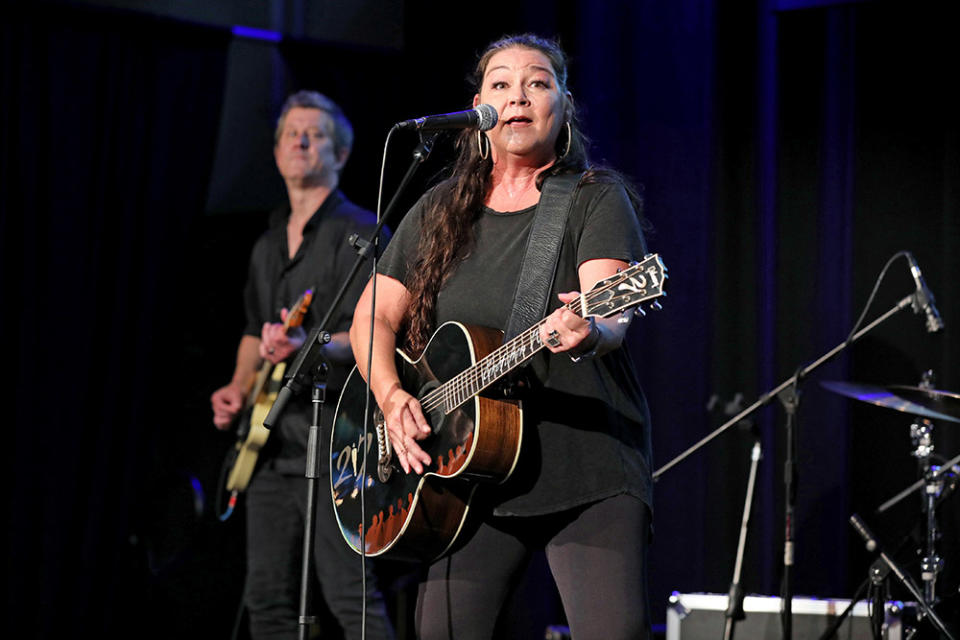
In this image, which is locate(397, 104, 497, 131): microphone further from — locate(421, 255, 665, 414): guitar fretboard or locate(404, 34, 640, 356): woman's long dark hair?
locate(421, 255, 665, 414): guitar fretboard

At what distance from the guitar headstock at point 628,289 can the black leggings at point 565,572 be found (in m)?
0.45

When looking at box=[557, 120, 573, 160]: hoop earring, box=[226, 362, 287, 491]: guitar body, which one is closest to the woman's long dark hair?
box=[557, 120, 573, 160]: hoop earring

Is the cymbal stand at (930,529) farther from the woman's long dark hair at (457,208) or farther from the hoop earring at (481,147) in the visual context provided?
the hoop earring at (481,147)

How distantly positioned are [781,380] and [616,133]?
4.17 feet

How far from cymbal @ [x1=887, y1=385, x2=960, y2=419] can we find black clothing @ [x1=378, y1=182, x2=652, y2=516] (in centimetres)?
128

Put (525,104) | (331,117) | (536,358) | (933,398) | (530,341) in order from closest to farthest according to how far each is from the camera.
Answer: (530,341) < (536,358) < (525,104) < (933,398) < (331,117)

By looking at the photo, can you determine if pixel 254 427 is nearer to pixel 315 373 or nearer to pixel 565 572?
pixel 315 373

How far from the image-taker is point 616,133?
185 inches

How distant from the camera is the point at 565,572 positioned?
8.23 feet

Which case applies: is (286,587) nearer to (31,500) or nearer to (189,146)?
(31,500)

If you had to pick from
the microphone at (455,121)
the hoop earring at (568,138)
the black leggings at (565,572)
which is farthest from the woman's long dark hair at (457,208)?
the black leggings at (565,572)

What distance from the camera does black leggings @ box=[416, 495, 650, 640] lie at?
2430 mm

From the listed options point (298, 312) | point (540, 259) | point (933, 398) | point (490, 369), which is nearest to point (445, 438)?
point (490, 369)

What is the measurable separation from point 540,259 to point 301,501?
6.10 feet
